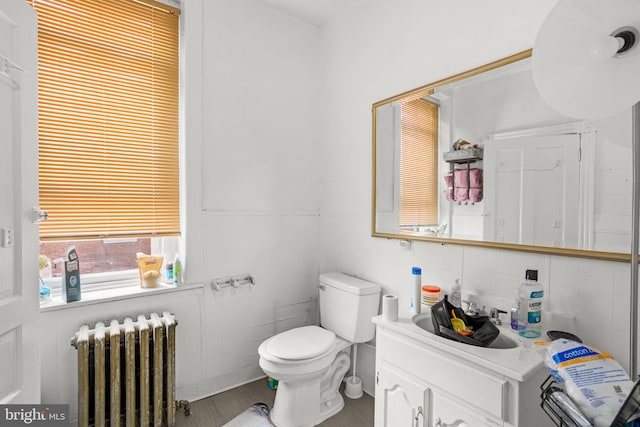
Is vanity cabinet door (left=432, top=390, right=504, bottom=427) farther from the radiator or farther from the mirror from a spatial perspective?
the radiator

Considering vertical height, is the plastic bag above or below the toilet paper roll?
above

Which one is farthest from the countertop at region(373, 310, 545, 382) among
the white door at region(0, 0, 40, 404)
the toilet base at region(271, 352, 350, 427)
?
the white door at region(0, 0, 40, 404)

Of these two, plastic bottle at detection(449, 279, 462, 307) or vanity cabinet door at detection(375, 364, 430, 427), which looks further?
plastic bottle at detection(449, 279, 462, 307)

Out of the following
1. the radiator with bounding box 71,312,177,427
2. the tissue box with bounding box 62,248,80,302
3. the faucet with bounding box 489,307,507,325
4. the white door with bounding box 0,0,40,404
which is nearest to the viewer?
the white door with bounding box 0,0,40,404

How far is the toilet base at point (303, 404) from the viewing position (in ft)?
5.93

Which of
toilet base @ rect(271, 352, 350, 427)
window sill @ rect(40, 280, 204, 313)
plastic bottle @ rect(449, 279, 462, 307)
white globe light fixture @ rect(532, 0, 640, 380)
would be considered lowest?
toilet base @ rect(271, 352, 350, 427)

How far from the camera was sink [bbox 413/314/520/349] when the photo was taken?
1292 mm

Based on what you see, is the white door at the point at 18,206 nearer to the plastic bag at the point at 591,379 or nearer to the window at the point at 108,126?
the window at the point at 108,126

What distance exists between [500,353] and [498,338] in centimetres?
23

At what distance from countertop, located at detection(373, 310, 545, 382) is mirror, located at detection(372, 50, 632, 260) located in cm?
40

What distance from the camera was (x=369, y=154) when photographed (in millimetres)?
2186

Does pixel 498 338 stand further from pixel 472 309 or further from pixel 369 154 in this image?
pixel 369 154

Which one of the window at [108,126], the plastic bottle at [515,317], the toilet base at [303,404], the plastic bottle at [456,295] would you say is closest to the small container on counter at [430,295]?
the plastic bottle at [456,295]

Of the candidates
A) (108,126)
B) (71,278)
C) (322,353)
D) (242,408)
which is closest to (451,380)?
(322,353)
